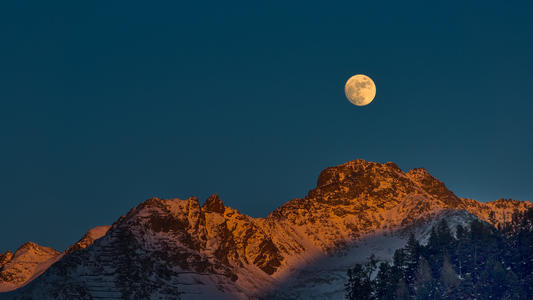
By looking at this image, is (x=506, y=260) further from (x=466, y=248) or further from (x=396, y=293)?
(x=396, y=293)

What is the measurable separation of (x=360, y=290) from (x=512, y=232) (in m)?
34.4

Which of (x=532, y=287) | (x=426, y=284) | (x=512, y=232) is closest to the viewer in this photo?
(x=532, y=287)

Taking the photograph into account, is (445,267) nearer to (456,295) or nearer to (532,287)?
(456,295)

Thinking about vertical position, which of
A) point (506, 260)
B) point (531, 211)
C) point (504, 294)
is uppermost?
point (531, 211)

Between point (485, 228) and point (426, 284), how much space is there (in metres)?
21.3

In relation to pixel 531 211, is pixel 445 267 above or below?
below

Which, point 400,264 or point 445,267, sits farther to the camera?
point 400,264

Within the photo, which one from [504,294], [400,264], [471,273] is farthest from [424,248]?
[504,294]

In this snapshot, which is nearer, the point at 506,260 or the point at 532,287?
the point at 532,287

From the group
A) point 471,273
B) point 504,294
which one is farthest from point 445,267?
point 504,294

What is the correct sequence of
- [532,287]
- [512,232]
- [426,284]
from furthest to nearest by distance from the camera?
1. [512,232]
2. [426,284]
3. [532,287]

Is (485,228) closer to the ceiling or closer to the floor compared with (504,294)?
closer to the ceiling

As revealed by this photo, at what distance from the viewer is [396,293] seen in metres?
151

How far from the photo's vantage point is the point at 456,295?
142m
